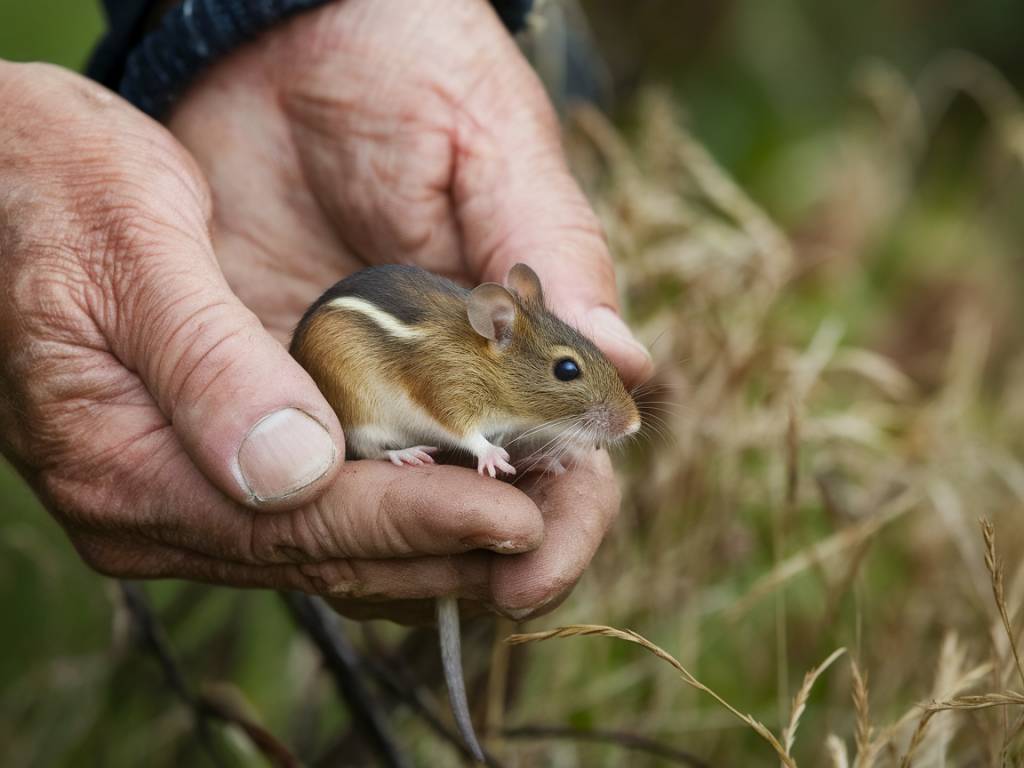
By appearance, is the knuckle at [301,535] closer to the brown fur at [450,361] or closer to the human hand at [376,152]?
the brown fur at [450,361]

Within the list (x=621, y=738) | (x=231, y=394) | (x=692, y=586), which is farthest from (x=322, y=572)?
(x=692, y=586)

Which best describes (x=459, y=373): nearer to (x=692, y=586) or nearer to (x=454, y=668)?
→ (x=454, y=668)

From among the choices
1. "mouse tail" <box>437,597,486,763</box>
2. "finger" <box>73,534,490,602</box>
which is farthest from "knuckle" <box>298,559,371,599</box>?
"mouse tail" <box>437,597,486,763</box>

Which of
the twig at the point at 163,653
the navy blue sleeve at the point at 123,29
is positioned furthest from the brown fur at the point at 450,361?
the navy blue sleeve at the point at 123,29

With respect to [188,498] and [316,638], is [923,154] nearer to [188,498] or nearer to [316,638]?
[316,638]

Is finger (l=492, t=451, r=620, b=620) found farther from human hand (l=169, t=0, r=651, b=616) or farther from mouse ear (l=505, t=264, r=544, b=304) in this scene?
human hand (l=169, t=0, r=651, b=616)
